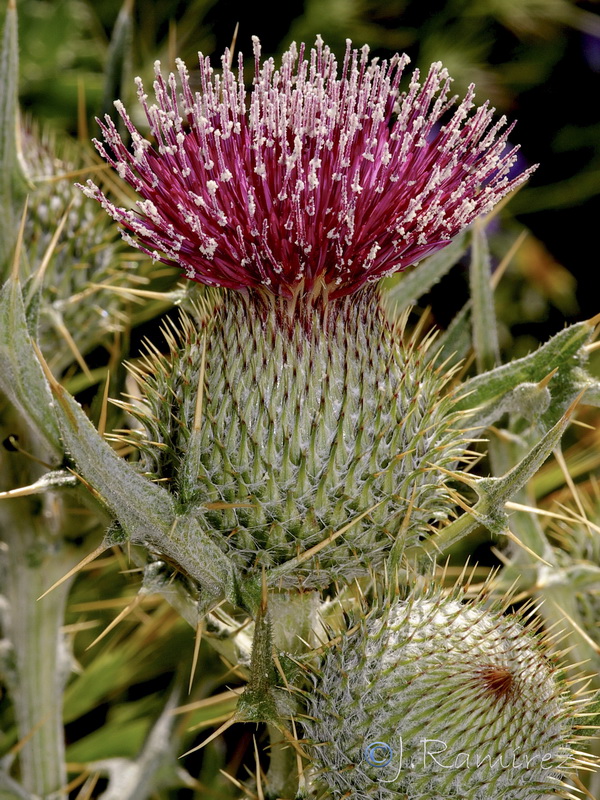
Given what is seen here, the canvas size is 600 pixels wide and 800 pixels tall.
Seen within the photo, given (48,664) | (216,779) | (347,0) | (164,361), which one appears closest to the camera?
(164,361)

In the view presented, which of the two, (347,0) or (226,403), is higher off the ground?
(347,0)

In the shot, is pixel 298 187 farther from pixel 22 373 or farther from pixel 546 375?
pixel 546 375

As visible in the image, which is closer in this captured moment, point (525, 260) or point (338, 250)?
point (338, 250)

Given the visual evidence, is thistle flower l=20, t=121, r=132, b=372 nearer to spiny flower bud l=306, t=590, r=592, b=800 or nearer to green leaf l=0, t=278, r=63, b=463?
green leaf l=0, t=278, r=63, b=463

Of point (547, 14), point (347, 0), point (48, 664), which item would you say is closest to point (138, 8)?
point (347, 0)

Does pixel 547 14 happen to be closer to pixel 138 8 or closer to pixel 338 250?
pixel 138 8

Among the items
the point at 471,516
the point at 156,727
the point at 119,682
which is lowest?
the point at 119,682

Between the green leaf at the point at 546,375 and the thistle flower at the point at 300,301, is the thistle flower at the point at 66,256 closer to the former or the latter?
the thistle flower at the point at 300,301

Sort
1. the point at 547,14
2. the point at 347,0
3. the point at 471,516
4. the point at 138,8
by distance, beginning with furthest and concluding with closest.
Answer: the point at 547,14 < the point at 347,0 < the point at 138,8 < the point at 471,516
